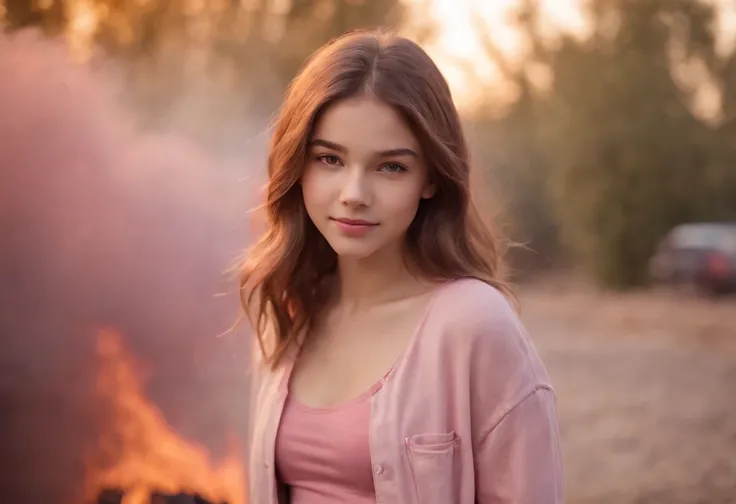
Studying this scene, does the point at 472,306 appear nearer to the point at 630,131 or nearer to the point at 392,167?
the point at 392,167

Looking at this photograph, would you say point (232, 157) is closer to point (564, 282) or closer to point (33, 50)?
point (33, 50)

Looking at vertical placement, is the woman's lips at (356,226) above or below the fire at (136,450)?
above

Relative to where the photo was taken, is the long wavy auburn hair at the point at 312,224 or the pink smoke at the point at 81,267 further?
the pink smoke at the point at 81,267

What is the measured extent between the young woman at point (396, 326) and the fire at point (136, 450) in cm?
114

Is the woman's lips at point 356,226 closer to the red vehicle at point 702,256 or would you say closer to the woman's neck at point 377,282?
the woman's neck at point 377,282

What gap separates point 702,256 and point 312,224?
5.25 metres

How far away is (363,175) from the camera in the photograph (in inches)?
60.6

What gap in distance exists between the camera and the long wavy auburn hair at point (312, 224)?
1540 millimetres

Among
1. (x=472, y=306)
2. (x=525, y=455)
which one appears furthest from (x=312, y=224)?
(x=525, y=455)

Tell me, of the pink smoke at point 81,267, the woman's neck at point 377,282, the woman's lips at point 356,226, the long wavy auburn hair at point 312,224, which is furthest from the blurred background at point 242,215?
the woman's lips at point 356,226

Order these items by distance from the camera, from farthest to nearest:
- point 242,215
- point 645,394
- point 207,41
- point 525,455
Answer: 1. point 645,394
2. point 207,41
3. point 242,215
4. point 525,455

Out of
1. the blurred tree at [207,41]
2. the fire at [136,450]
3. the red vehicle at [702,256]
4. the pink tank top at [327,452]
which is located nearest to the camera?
the pink tank top at [327,452]

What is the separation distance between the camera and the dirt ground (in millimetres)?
4242

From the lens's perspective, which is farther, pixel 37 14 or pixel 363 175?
pixel 37 14
